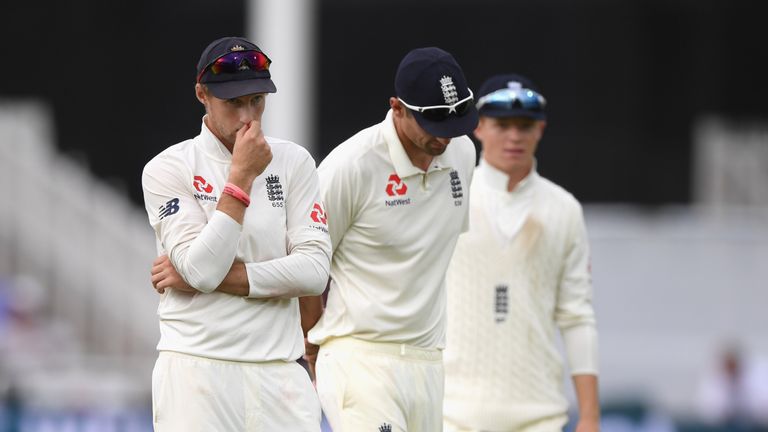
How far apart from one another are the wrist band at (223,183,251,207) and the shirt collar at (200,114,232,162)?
212mm

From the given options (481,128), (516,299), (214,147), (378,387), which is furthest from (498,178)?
(214,147)

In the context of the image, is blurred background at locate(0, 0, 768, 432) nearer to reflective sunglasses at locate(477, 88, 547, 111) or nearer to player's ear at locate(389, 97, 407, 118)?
reflective sunglasses at locate(477, 88, 547, 111)

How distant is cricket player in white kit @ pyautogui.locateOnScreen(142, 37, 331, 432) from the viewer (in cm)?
507

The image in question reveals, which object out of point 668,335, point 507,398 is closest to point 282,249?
point 507,398

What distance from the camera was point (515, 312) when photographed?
670 cm

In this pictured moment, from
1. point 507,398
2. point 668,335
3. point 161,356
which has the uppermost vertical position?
point 161,356

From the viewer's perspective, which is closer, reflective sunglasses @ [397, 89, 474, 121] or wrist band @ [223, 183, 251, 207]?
wrist band @ [223, 183, 251, 207]

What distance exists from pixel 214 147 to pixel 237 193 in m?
0.27

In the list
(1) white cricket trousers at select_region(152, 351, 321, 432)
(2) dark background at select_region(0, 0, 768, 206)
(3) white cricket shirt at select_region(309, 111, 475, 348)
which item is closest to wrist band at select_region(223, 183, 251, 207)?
(1) white cricket trousers at select_region(152, 351, 321, 432)

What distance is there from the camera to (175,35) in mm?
18688

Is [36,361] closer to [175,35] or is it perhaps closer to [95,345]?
[95,345]

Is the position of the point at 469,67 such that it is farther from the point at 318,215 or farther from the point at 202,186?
the point at 202,186

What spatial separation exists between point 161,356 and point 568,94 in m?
13.4

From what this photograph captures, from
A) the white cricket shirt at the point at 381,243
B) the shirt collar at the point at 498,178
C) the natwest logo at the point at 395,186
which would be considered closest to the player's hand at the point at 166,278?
the white cricket shirt at the point at 381,243
